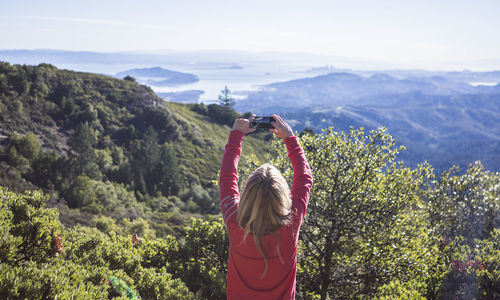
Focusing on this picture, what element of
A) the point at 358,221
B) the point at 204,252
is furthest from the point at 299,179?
the point at 204,252

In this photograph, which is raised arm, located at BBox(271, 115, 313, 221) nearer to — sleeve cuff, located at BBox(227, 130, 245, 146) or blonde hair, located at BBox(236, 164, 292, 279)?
blonde hair, located at BBox(236, 164, 292, 279)

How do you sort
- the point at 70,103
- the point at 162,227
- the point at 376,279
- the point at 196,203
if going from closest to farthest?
the point at 376,279 → the point at 162,227 → the point at 196,203 → the point at 70,103

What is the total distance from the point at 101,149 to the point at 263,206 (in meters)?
56.5

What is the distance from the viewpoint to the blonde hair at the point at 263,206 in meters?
2.58

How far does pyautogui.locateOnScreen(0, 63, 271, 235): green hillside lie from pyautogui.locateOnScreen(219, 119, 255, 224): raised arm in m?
25.3

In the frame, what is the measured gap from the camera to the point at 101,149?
52688 millimetres

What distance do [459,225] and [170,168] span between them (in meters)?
43.6

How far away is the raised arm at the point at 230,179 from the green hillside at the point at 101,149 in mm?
25325

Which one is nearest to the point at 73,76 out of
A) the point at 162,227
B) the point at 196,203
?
the point at 196,203

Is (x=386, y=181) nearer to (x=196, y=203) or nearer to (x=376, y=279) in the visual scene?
(x=376, y=279)

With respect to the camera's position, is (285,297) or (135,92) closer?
(285,297)

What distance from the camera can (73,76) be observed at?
6600 cm

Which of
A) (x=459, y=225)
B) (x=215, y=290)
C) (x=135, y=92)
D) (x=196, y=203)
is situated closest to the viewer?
(x=215, y=290)

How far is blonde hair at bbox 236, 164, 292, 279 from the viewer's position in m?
2.58
